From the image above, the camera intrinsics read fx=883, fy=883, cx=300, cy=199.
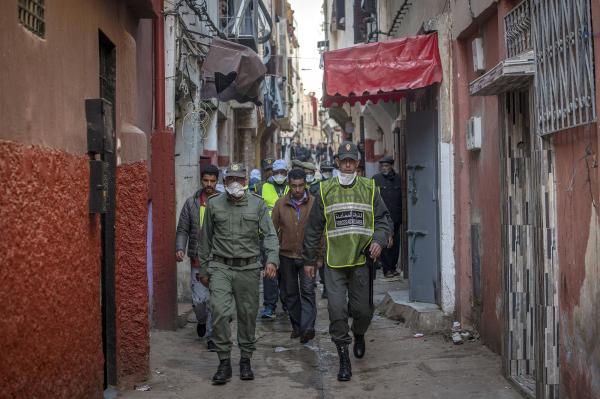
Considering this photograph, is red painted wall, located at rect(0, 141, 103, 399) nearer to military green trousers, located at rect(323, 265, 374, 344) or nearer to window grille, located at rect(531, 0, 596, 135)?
military green trousers, located at rect(323, 265, 374, 344)

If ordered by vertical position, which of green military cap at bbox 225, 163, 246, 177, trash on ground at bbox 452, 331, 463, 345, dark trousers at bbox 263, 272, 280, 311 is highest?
green military cap at bbox 225, 163, 246, 177

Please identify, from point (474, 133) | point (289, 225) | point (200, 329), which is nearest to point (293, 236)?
point (289, 225)

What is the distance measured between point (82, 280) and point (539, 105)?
3.19m

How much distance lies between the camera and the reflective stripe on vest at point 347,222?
25.0 feet

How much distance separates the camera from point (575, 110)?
16.9 ft

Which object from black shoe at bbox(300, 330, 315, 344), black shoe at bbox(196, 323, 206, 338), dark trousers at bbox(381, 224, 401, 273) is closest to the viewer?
black shoe at bbox(300, 330, 315, 344)

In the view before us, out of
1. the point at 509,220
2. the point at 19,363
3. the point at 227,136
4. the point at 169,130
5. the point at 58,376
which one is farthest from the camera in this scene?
the point at 227,136

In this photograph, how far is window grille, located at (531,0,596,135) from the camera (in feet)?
16.3

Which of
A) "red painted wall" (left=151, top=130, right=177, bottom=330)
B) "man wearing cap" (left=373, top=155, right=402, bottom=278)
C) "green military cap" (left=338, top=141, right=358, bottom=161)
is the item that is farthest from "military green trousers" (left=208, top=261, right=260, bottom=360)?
"man wearing cap" (left=373, top=155, right=402, bottom=278)

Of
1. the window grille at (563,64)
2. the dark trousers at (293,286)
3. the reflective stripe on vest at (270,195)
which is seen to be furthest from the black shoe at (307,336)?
the window grille at (563,64)

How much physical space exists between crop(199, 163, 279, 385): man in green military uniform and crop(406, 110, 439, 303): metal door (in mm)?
2838

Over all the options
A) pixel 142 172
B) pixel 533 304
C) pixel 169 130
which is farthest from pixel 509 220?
pixel 169 130

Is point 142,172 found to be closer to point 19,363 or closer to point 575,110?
point 19,363

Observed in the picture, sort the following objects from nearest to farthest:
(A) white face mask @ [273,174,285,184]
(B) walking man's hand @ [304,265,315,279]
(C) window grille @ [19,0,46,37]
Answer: (C) window grille @ [19,0,46,37], (B) walking man's hand @ [304,265,315,279], (A) white face mask @ [273,174,285,184]
